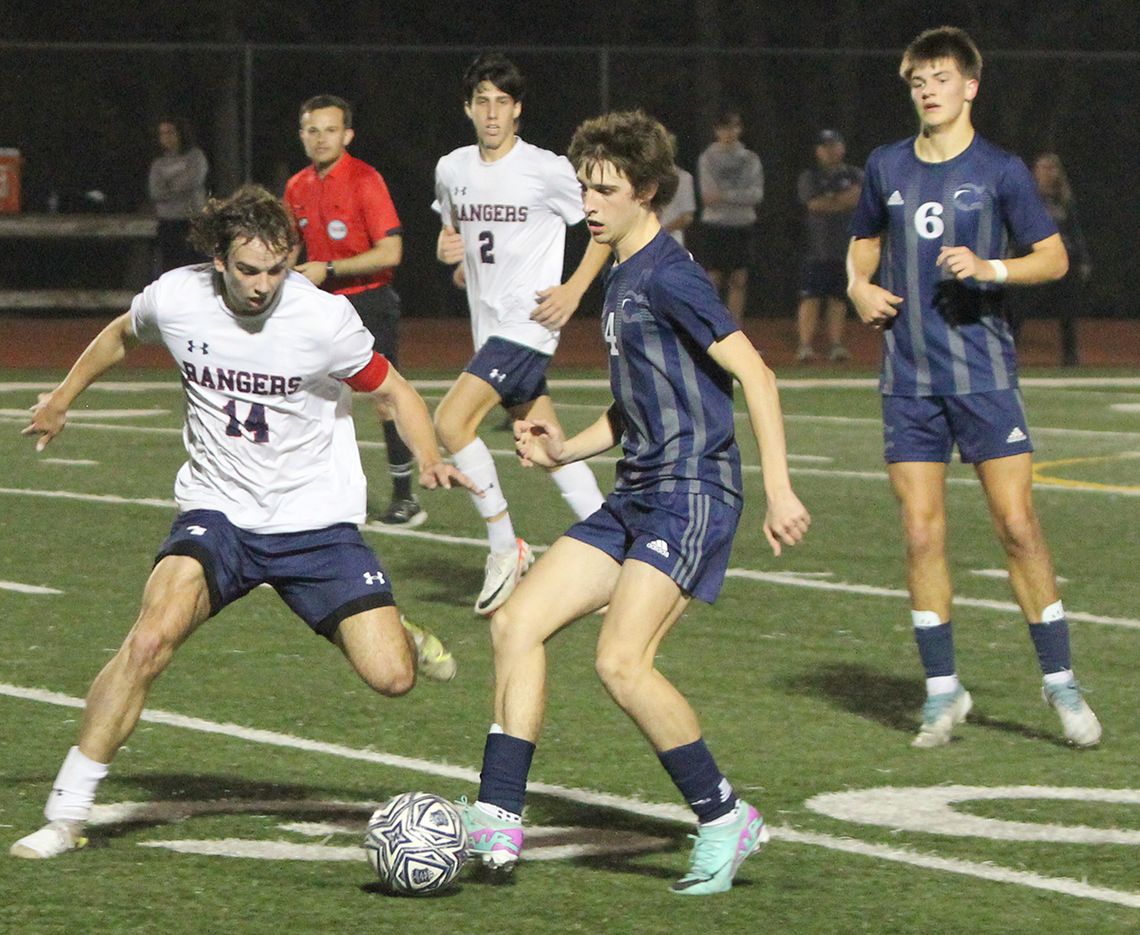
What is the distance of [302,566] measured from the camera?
6684 millimetres

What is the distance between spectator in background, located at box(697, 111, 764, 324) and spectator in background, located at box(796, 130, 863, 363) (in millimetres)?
847

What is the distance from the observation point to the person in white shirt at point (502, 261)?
10367 millimetres

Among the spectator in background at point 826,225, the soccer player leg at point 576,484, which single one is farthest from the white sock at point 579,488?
the spectator in background at point 826,225

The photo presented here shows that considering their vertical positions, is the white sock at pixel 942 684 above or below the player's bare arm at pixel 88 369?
below

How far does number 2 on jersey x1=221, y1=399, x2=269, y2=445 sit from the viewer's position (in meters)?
6.65

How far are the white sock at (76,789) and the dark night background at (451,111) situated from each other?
70.1ft

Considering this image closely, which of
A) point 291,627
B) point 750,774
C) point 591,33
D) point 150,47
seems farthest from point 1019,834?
point 591,33

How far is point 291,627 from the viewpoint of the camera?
9.71 m

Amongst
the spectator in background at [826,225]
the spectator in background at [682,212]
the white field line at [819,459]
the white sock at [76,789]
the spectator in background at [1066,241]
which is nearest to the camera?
the white sock at [76,789]

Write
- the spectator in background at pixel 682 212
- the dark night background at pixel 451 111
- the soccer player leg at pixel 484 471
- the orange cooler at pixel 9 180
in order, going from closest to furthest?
1. the soccer player leg at pixel 484 471
2. the spectator in background at pixel 682 212
3. the orange cooler at pixel 9 180
4. the dark night background at pixel 451 111

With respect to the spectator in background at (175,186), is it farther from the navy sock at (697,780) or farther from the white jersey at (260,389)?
the navy sock at (697,780)

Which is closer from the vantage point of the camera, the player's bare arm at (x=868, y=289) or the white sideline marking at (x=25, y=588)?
the player's bare arm at (x=868, y=289)

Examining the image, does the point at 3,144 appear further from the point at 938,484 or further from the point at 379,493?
the point at 938,484

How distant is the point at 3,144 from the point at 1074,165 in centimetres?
1227
